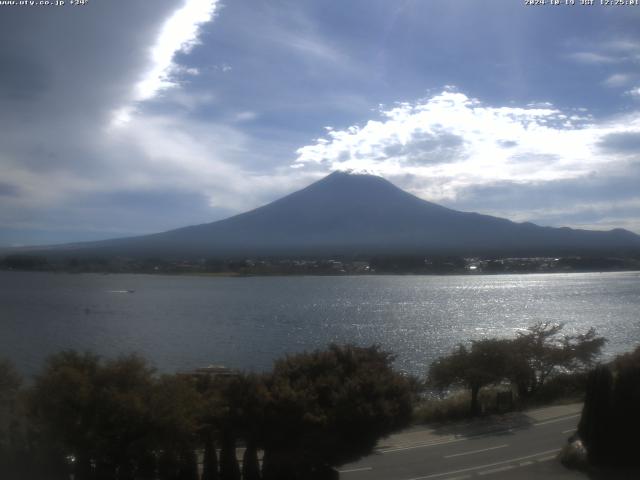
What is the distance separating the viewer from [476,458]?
10430 mm

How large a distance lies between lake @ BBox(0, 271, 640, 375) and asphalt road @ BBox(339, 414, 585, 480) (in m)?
4.56

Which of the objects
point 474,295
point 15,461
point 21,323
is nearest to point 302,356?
point 15,461

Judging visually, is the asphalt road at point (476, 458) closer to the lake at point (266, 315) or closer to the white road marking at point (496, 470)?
the white road marking at point (496, 470)

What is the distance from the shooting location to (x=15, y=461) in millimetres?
7133

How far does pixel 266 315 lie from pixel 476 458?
104 feet

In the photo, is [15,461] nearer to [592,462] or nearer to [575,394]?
[592,462]

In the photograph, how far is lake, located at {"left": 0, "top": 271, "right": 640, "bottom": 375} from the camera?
25.8 m

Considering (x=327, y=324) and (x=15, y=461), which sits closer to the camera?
(x=15, y=461)

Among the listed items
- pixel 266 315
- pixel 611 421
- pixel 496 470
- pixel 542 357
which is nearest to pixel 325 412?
pixel 496 470

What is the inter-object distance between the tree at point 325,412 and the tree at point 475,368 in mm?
6941

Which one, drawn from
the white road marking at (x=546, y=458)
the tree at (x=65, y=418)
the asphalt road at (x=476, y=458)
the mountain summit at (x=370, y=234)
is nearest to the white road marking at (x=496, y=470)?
the asphalt road at (x=476, y=458)

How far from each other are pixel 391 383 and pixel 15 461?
4.85m

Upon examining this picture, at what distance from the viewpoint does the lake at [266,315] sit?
84.6ft

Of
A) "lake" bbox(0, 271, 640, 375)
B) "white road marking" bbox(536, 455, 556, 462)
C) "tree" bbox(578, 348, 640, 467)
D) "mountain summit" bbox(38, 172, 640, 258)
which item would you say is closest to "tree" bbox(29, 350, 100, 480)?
"white road marking" bbox(536, 455, 556, 462)
